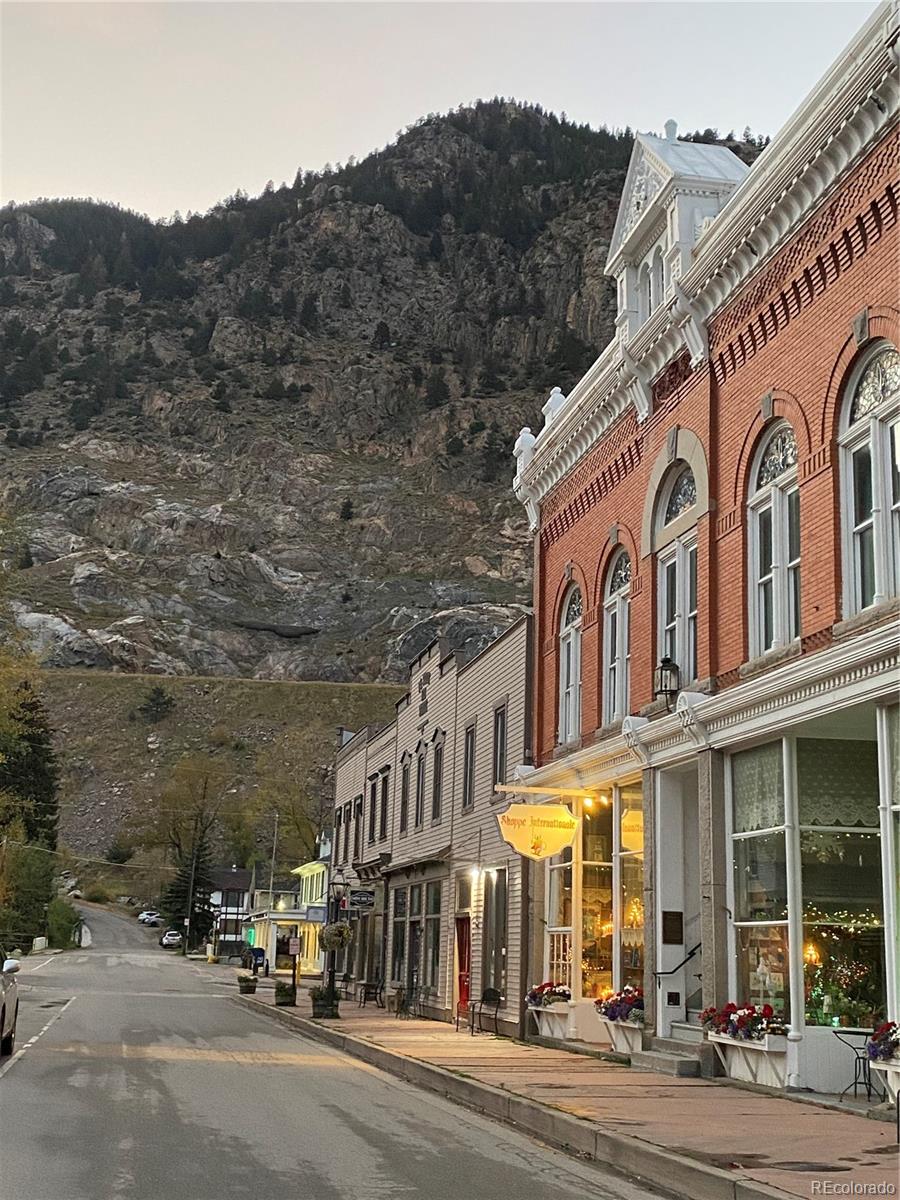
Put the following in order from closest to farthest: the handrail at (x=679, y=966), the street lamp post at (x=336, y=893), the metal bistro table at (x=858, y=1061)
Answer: the metal bistro table at (x=858, y=1061) < the handrail at (x=679, y=966) < the street lamp post at (x=336, y=893)

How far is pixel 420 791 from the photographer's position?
3550 centimetres

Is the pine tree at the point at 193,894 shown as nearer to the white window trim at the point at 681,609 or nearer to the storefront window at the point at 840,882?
the white window trim at the point at 681,609

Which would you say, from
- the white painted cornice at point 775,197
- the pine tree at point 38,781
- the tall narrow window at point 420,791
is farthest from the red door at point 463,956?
the pine tree at point 38,781

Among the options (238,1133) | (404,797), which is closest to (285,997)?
(404,797)

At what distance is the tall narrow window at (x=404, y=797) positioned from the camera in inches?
1471

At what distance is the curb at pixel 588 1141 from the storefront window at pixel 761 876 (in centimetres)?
338

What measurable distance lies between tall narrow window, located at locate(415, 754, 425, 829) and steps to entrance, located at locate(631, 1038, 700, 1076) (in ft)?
56.9

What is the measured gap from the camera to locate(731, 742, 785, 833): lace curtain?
15.1m

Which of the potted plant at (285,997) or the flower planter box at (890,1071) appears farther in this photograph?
the potted plant at (285,997)

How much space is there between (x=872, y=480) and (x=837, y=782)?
3557mm

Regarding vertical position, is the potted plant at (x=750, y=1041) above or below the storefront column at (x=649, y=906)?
below

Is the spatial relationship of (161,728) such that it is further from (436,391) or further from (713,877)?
(713,877)

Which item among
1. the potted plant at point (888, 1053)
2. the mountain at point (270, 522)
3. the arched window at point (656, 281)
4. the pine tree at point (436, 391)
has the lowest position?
the potted plant at point (888, 1053)

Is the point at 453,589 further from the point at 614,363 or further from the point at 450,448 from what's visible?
the point at 614,363
